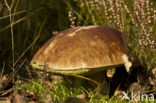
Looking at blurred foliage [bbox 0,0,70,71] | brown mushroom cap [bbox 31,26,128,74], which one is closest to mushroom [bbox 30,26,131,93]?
brown mushroom cap [bbox 31,26,128,74]

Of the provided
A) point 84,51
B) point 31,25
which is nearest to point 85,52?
point 84,51

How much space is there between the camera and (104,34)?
64.7 inches

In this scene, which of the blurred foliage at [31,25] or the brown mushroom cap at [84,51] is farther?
the blurred foliage at [31,25]

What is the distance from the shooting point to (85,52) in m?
1.54

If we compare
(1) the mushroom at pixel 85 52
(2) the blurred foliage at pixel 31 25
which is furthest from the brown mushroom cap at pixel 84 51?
(2) the blurred foliage at pixel 31 25

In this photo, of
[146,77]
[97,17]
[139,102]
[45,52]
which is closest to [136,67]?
[146,77]

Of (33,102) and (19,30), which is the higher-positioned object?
(19,30)

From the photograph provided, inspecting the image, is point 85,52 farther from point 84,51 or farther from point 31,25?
point 31,25

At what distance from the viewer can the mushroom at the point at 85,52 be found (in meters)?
1.52

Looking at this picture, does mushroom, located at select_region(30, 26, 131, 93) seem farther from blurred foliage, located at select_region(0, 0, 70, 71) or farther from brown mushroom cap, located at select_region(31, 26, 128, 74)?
blurred foliage, located at select_region(0, 0, 70, 71)

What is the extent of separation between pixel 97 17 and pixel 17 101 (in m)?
1.36

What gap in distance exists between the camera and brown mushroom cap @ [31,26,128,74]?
152 cm

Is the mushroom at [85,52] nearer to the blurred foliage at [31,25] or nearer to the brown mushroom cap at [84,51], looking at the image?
the brown mushroom cap at [84,51]

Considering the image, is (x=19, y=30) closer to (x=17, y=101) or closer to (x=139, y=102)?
(x=17, y=101)
